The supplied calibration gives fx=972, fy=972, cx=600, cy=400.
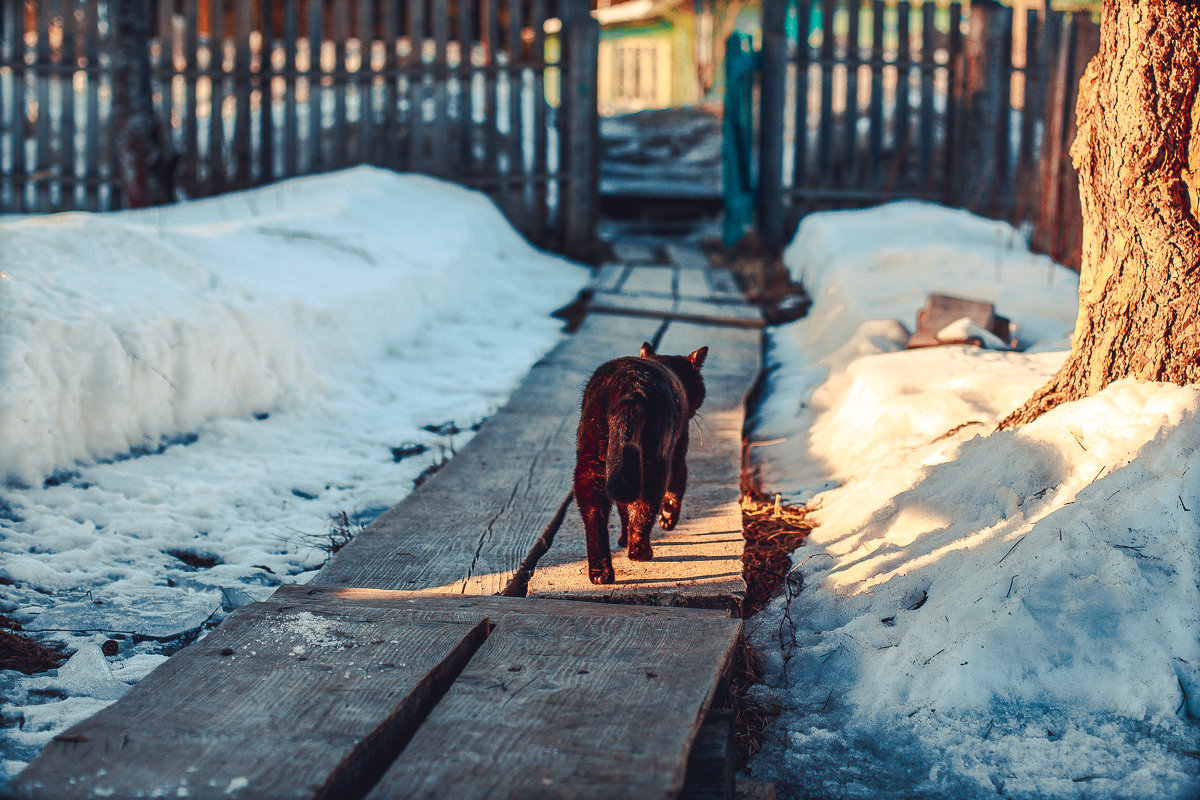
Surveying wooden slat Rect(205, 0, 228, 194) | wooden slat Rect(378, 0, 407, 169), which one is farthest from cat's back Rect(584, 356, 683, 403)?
wooden slat Rect(205, 0, 228, 194)

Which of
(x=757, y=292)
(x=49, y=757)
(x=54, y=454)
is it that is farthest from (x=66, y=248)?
(x=757, y=292)

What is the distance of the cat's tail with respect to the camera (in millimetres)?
2672

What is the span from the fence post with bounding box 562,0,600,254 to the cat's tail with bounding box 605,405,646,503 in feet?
26.4

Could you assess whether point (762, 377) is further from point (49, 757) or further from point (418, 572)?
point (49, 757)

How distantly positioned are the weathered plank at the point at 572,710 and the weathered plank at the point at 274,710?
0.09 m

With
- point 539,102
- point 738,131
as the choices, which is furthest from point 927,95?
point 539,102

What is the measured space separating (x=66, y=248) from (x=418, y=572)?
3020mm

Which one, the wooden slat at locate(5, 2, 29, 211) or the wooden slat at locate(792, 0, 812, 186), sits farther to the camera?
the wooden slat at locate(5, 2, 29, 211)

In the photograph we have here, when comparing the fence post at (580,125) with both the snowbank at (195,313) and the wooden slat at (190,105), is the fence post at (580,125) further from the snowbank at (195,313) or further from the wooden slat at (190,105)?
the wooden slat at (190,105)

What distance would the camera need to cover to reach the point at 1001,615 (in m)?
2.45

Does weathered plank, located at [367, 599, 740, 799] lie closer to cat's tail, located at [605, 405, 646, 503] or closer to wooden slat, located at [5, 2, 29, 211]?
cat's tail, located at [605, 405, 646, 503]

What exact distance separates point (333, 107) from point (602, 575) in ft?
29.9

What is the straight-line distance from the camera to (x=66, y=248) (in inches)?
188

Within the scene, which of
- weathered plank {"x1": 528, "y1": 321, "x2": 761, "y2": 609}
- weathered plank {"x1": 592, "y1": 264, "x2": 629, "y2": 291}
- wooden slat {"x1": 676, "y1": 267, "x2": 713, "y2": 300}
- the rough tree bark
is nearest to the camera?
weathered plank {"x1": 528, "y1": 321, "x2": 761, "y2": 609}
